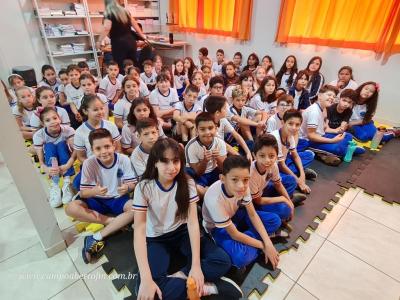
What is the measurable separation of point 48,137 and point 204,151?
1202 mm

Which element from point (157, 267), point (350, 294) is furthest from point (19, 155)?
point (350, 294)

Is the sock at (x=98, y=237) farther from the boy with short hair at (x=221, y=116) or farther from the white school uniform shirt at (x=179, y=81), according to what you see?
the white school uniform shirt at (x=179, y=81)

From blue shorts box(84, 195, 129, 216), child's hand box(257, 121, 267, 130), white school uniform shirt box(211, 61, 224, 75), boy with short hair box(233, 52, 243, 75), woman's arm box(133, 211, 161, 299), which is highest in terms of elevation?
boy with short hair box(233, 52, 243, 75)

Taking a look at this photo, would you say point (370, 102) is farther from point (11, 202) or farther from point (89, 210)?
point (11, 202)

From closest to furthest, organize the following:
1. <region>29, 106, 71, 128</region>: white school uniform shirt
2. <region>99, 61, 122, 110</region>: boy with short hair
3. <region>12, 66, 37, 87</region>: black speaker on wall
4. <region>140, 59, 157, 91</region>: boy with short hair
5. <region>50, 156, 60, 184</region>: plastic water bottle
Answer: <region>50, 156, 60, 184</region>: plastic water bottle, <region>29, 106, 71, 128</region>: white school uniform shirt, <region>99, 61, 122, 110</region>: boy with short hair, <region>140, 59, 157, 91</region>: boy with short hair, <region>12, 66, 37, 87</region>: black speaker on wall

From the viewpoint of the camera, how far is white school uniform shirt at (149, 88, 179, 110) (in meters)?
2.49

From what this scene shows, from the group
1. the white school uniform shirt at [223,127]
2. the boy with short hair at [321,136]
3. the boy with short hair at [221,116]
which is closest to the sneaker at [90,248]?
the boy with short hair at [221,116]

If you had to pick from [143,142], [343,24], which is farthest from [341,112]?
[143,142]

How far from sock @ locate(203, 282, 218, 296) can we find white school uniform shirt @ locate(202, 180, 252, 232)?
25 centimetres

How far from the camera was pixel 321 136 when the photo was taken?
2.21m

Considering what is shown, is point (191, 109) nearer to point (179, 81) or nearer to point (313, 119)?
point (313, 119)

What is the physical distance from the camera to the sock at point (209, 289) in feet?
3.39

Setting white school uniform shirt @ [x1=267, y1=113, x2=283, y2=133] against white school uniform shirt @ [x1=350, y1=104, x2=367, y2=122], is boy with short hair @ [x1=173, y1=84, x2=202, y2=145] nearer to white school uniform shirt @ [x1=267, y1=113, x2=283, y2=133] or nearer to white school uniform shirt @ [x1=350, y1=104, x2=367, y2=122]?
white school uniform shirt @ [x1=267, y1=113, x2=283, y2=133]

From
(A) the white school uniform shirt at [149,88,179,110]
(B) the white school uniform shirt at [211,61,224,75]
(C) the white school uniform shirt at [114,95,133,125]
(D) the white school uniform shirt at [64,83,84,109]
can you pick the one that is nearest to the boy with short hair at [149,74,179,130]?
(A) the white school uniform shirt at [149,88,179,110]
